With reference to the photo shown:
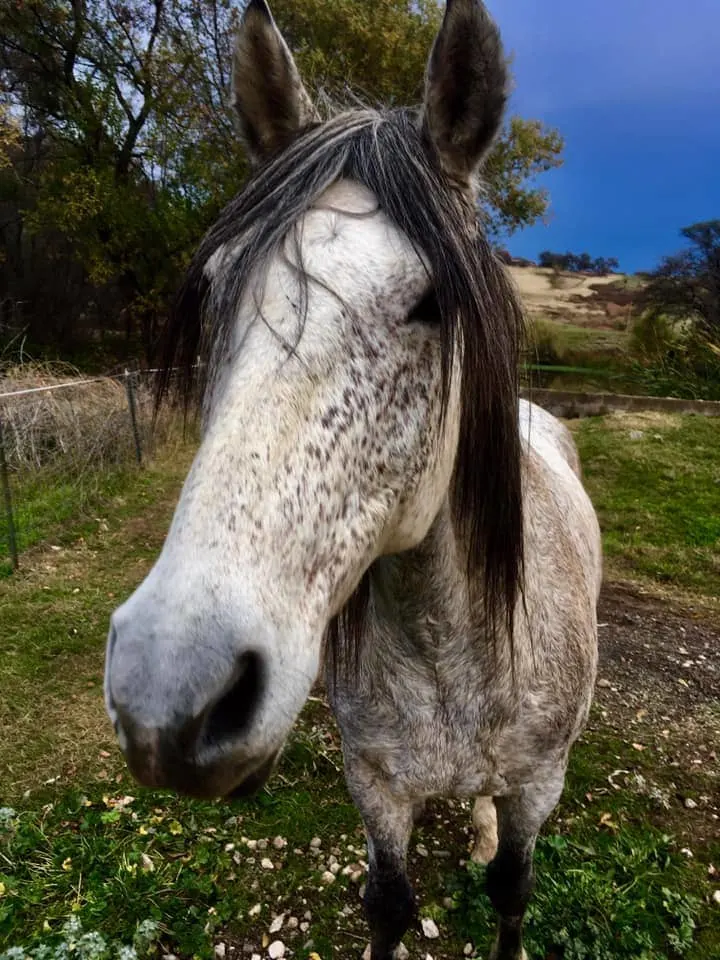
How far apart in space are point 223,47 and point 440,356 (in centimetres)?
1624

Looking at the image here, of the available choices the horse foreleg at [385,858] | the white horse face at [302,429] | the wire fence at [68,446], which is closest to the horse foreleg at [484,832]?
the horse foreleg at [385,858]

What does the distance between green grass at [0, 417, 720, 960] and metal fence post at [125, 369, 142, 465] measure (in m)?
4.74

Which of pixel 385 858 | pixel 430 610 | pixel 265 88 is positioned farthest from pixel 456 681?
pixel 265 88

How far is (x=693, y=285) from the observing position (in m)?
15.2

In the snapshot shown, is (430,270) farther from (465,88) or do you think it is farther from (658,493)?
(658,493)

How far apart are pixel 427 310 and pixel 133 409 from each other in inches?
334

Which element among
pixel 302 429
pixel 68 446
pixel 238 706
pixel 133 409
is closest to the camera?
pixel 238 706

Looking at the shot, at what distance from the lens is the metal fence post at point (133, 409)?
28.9 ft

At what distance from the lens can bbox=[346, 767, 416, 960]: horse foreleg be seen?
204 centimetres

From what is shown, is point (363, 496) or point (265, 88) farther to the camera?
point (265, 88)

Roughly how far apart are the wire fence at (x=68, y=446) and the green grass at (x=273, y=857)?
3.09 meters

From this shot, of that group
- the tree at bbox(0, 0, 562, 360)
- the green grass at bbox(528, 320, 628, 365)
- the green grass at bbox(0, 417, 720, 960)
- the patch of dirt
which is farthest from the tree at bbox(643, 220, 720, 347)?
the green grass at bbox(0, 417, 720, 960)

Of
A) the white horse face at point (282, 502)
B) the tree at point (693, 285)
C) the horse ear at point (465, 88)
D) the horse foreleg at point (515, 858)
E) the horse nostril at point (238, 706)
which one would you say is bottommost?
the horse foreleg at point (515, 858)

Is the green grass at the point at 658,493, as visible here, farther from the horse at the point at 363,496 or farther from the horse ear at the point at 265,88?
the horse ear at the point at 265,88
